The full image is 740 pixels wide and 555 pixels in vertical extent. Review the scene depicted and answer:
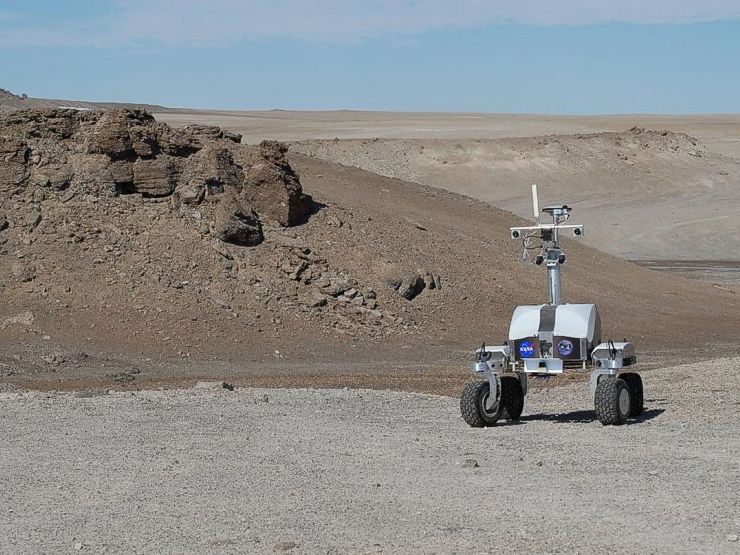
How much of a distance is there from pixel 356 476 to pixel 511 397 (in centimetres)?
353

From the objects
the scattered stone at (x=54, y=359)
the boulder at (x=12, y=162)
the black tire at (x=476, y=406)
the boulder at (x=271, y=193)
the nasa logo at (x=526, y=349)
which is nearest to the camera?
the nasa logo at (x=526, y=349)

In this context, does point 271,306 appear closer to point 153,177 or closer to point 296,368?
point 296,368

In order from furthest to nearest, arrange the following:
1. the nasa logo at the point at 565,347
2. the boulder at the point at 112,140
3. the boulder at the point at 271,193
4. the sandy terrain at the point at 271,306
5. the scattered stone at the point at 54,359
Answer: the boulder at the point at 271,193 < the boulder at the point at 112,140 < the sandy terrain at the point at 271,306 < the scattered stone at the point at 54,359 < the nasa logo at the point at 565,347

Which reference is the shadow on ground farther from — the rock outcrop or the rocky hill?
the rock outcrop

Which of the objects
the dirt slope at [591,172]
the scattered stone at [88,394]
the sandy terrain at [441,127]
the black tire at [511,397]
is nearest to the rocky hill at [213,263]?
the scattered stone at [88,394]

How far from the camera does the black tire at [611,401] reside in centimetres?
1328

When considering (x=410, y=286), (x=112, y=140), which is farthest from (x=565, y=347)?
(x=112, y=140)

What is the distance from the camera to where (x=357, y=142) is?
81312 millimetres

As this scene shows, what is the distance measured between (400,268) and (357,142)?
5312cm

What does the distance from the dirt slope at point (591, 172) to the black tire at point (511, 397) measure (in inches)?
1969

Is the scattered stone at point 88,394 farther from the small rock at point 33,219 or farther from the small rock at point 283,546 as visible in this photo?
the small rock at point 33,219

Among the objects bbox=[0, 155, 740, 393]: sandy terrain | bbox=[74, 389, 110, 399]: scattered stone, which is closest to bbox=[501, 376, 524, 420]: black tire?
bbox=[74, 389, 110, 399]: scattered stone

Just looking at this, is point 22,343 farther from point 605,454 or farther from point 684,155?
point 684,155

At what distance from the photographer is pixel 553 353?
13.3 metres
